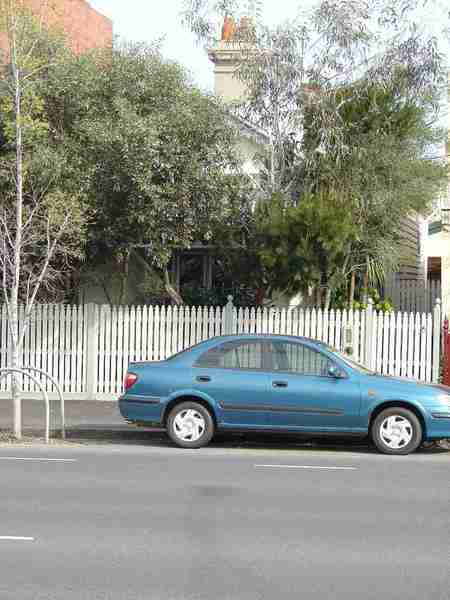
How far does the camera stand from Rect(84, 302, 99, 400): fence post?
17.8 meters

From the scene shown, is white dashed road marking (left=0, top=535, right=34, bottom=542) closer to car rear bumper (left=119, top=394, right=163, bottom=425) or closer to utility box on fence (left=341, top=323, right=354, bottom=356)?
car rear bumper (left=119, top=394, right=163, bottom=425)

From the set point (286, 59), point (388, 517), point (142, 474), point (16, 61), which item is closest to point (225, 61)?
point (286, 59)

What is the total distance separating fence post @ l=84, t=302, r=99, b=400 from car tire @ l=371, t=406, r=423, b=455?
694 centimetres

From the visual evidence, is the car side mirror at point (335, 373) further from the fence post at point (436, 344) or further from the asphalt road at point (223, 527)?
the fence post at point (436, 344)

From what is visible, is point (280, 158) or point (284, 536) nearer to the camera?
point (284, 536)

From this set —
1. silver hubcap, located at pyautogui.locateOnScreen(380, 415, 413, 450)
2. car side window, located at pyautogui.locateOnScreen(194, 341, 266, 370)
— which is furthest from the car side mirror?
car side window, located at pyautogui.locateOnScreen(194, 341, 266, 370)

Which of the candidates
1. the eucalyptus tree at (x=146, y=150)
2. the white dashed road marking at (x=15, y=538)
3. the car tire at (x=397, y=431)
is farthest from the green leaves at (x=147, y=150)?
the white dashed road marking at (x=15, y=538)

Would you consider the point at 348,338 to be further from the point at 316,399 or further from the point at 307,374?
the point at 316,399

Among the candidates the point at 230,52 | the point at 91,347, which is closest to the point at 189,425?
the point at 91,347

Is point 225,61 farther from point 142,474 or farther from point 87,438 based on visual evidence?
point 142,474

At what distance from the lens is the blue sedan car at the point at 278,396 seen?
40.2ft

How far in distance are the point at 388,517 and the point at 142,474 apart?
3197mm

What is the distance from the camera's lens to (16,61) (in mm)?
14094

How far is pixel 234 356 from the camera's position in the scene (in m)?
12.7
